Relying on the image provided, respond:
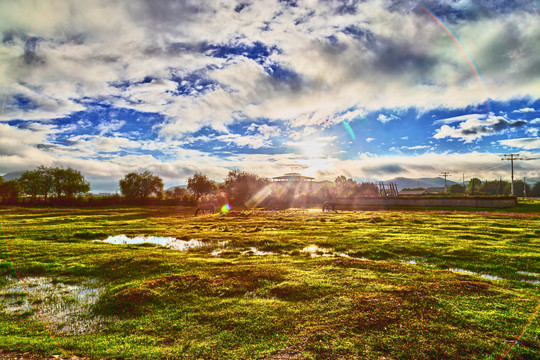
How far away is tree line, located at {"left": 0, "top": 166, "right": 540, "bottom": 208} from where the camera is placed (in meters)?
91.0

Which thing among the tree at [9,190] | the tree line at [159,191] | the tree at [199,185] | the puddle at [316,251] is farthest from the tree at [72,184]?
the puddle at [316,251]

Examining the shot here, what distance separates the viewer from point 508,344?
22.6 feet

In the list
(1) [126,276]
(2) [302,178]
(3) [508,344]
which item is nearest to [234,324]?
(3) [508,344]

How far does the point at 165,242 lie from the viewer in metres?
24.7

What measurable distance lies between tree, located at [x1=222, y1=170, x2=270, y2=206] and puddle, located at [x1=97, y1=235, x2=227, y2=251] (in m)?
62.7

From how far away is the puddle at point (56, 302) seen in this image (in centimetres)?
858

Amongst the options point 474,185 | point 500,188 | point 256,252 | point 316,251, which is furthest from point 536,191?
point 256,252

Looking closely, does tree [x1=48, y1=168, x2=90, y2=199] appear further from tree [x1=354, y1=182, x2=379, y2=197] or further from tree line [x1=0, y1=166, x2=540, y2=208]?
tree [x1=354, y1=182, x2=379, y2=197]

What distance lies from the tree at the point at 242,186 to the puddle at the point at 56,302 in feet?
255

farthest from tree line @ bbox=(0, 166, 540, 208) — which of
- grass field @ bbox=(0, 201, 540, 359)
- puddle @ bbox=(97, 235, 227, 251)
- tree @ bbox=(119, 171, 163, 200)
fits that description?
grass field @ bbox=(0, 201, 540, 359)

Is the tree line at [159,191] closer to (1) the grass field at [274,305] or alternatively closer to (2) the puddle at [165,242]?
(2) the puddle at [165,242]

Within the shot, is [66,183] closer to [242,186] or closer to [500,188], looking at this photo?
[242,186]

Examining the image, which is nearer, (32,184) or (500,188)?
(32,184)

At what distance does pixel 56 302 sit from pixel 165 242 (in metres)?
14.3
